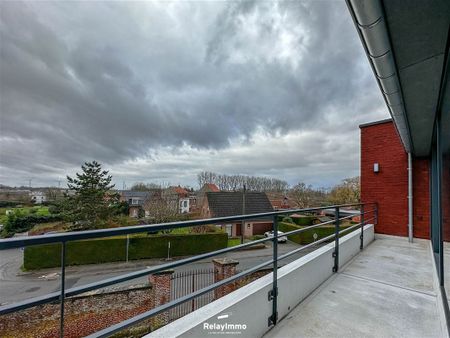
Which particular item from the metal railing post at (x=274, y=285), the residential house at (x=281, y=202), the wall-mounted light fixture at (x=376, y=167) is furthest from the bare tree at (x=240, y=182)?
the metal railing post at (x=274, y=285)

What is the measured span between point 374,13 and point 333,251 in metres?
2.94

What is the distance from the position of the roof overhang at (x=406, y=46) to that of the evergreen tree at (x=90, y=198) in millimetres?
19548

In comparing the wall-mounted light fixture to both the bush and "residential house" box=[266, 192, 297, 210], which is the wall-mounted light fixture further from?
the bush

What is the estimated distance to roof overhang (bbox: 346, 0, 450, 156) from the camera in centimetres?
123

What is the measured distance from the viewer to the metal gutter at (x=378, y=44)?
1212mm

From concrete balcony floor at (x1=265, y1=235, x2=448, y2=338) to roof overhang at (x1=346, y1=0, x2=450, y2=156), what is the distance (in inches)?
84.4

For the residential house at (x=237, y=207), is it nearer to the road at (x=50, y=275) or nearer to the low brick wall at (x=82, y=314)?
the road at (x=50, y=275)

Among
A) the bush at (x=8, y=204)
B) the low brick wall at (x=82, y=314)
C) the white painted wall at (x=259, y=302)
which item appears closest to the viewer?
the white painted wall at (x=259, y=302)

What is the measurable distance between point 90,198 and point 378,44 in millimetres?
20422

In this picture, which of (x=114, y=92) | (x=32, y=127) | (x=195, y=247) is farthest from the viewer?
(x=32, y=127)

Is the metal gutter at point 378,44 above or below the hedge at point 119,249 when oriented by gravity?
above

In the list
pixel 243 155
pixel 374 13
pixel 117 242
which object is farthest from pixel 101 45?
pixel 243 155

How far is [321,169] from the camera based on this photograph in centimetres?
2398

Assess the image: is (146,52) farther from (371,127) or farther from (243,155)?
(243,155)
